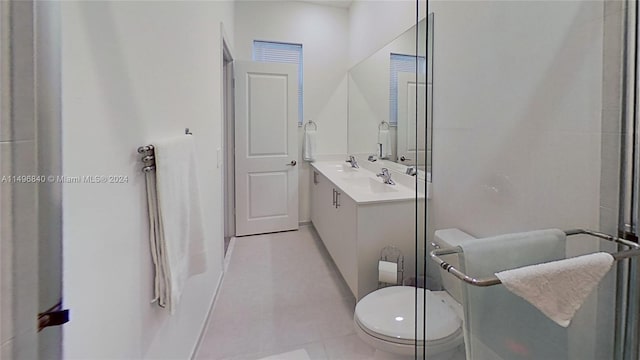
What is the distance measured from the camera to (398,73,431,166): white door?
2254mm

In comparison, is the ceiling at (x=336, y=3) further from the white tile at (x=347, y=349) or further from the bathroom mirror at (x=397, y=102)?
the white tile at (x=347, y=349)

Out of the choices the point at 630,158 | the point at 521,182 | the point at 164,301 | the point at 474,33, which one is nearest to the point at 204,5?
the point at 474,33

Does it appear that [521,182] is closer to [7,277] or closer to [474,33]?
[474,33]

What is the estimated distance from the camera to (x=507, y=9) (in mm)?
1419

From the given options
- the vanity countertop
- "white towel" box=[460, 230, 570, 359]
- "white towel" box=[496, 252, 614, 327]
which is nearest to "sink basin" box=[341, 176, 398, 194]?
the vanity countertop

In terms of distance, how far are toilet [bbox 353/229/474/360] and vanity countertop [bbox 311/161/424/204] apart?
0.61 metres

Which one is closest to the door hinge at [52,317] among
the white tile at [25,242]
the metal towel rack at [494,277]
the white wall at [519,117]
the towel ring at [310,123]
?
the white tile at [25,242]

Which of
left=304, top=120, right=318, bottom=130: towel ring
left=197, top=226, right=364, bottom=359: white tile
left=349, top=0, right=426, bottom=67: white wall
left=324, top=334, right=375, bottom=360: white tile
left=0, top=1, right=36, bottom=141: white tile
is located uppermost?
left=349, top=0, right=426, bottom=67: white wall

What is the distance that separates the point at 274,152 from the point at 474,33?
2622mm

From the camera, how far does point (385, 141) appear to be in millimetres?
3029

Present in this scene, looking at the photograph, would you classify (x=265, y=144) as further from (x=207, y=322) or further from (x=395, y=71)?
(x=207, y=322)

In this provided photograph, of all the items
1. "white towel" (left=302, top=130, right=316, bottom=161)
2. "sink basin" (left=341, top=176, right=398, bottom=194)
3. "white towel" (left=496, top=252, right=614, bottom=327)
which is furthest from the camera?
"white towel" (left=302, top=130, right=316, bottom=161)

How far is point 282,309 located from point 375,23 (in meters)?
2.73

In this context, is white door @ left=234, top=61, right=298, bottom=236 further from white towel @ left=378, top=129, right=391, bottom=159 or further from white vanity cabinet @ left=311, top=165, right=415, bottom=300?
white vanity cabinet @ left=311, top=165, right=415, bottom=300
